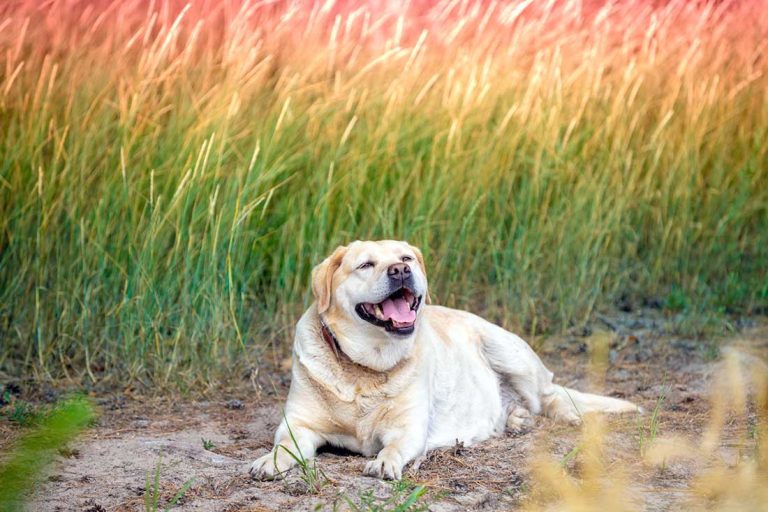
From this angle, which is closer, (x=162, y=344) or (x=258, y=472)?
(x=258, y=472)

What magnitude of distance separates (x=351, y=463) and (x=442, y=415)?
587 millimetres

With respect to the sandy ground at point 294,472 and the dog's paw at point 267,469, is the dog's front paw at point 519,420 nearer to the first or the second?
the sandy ground at point 294,472

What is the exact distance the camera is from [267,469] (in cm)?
324

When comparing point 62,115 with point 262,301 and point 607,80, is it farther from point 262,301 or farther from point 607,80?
point 607,80

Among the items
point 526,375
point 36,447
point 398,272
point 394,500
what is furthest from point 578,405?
point 36,447

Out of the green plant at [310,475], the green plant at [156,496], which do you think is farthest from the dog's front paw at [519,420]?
the green plant at [156,496]

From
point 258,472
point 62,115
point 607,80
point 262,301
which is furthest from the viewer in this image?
point 607,80

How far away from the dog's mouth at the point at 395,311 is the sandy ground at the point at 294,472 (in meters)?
0.51

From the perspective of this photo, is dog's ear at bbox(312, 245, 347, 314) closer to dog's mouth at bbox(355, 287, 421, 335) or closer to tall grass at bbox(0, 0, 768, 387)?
dog's mouth at bbox(355, 287, 421, 335)

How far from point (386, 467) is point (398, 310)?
0.70 meters

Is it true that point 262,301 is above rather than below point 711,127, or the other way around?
→ below

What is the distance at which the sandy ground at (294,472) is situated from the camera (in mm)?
3023

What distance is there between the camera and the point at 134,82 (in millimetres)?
5328

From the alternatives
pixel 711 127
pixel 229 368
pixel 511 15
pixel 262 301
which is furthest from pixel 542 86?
pixel 229 368
